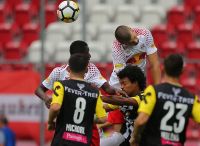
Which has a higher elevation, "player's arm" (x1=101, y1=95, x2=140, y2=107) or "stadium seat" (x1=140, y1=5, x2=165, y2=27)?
"player's arm" (x1=101, y1=95, x2=140, y2=107)

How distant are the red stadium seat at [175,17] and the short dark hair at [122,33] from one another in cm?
910

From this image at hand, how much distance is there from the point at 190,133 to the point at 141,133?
7015 millimetres

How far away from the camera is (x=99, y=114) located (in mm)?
9898

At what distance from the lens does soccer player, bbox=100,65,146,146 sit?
10.2 meters

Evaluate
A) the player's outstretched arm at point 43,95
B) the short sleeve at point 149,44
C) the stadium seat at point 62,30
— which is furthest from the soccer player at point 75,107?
the stadium seat at point 62,30

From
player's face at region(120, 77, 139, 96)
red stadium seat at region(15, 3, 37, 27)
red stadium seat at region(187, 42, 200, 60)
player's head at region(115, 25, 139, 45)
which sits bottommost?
red stadium seat at region(187, 42, 200, 60)

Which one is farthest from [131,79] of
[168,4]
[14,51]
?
[168,4]

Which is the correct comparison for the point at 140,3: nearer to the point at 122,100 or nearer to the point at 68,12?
the point at 68,12

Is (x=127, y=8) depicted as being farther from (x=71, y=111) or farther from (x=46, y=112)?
(x=71, y=111)

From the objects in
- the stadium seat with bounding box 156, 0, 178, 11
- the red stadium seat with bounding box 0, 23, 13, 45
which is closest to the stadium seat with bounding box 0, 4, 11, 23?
the red stadium seat with bounding box 0, 23, 13, 45

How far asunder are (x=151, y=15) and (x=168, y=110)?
36.6ft

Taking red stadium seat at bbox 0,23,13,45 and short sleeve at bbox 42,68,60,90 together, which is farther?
red stadium seat at bbox 0,23,13,45

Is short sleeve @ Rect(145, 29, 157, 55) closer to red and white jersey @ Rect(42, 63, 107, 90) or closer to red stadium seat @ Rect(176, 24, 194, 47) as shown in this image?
red and white jersey @ Rect(42, 63, 107, 90)

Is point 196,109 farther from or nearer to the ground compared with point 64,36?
farther from the ground
